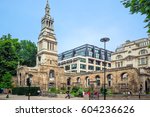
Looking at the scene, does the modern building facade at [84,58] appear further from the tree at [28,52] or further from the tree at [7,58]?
the tree at [7,58]

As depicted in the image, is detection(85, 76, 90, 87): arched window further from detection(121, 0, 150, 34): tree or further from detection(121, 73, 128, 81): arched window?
detection(121, 0, 150, 34): tree

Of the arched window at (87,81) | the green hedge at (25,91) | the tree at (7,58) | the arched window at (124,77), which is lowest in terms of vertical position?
the green hedge at (25,91)

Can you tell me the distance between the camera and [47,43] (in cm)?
5234

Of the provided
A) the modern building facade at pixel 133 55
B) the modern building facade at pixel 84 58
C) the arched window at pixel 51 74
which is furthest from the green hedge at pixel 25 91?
the modern building facade at pixel 133 55

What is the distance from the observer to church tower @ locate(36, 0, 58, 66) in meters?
51.5

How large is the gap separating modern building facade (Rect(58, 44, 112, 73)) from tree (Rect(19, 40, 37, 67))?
1102 cm

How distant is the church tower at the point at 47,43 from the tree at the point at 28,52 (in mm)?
3823

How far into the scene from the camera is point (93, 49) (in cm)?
6350

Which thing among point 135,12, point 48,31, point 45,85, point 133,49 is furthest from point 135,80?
point 135,12

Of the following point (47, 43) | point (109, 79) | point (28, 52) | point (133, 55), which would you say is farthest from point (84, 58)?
point (109, 79)

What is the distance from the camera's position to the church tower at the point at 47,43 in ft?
169

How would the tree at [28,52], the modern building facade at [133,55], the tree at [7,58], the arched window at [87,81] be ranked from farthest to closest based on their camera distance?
1. the tree at [28,52]
2. the modern building facade at [133,55]
3. the arched window at [87,81]
4. the tree at [7,58]

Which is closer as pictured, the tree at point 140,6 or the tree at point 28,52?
the tree at point 140,6

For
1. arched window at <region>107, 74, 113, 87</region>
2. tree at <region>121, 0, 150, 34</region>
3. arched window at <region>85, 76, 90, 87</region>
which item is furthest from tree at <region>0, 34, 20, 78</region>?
tree at <region>121, 0, 150, 34</region>
